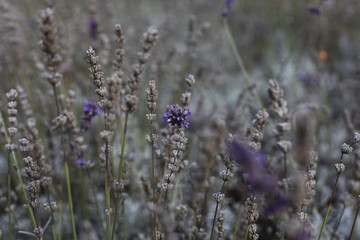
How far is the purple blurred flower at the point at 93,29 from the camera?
211 centimetres

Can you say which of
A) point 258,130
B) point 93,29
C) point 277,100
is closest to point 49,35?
point 258,130

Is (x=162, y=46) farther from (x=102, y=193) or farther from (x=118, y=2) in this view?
(x=102, y=193)

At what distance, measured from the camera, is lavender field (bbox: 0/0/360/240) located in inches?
37.9

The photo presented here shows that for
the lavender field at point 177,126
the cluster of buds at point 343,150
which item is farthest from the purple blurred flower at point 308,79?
the cluster of buds at point 343,150

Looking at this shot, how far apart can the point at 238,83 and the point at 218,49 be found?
1.01 ft

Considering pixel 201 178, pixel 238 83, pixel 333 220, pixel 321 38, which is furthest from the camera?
pixel 321 38

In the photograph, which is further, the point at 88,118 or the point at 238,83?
the point at 238,83

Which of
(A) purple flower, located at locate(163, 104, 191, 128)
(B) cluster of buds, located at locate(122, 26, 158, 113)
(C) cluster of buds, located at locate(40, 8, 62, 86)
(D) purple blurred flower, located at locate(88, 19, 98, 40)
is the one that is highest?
(D) purple blurred flower, located at locate(88, 19, 98, 40)

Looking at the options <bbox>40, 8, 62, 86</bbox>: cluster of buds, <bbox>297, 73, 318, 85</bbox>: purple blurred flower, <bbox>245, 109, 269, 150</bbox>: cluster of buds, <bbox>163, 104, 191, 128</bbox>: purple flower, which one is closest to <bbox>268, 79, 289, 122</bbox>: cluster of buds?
<bbox>245, 109, 269, 150</bbox>: cluster of buds

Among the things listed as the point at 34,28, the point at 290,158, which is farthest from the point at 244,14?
the point at 290,158

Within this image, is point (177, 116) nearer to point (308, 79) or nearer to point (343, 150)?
point (343, 150)

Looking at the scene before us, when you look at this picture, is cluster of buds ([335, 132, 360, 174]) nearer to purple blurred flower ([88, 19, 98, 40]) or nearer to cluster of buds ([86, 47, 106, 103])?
cluster of buds ([86, 47, 106, 103])

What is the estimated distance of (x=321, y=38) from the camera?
306 centimetres

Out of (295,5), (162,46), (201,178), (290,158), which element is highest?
(295,5)
